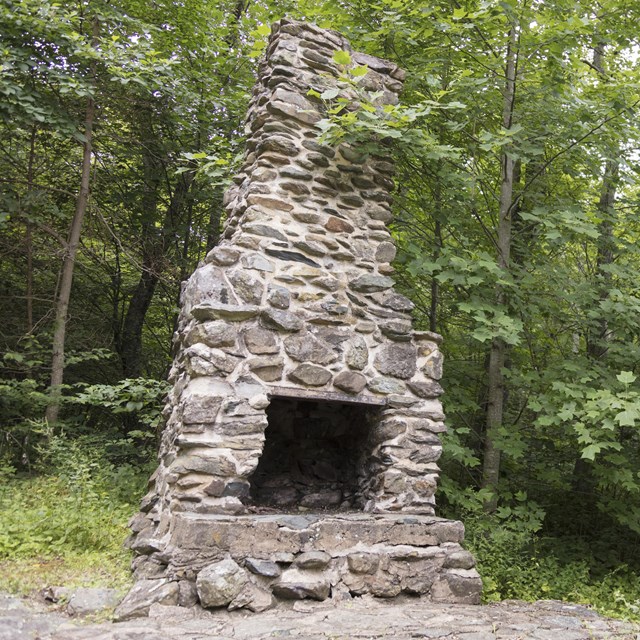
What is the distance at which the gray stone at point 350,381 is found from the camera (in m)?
4.54

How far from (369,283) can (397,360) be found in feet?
2.25

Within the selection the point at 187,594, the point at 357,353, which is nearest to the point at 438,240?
the point at 357,353

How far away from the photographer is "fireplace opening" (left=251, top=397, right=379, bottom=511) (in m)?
5.34

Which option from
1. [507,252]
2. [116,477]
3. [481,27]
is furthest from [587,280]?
[116,477]

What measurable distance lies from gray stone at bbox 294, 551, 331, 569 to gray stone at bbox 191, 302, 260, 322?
170 cm

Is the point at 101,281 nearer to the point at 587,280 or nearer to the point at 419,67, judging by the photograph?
the point at 419,67

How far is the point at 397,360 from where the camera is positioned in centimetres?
478

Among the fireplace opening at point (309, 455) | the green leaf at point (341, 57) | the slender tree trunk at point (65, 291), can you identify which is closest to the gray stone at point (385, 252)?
the fireplace opening at point (309, 455)

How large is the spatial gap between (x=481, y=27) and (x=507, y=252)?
7.53ft

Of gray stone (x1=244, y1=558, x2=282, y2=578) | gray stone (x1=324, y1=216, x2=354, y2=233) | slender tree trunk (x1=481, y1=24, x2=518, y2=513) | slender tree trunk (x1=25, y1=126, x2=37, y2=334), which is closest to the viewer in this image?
gray stone (x1=244, y1=558, x2=282, y2=578)

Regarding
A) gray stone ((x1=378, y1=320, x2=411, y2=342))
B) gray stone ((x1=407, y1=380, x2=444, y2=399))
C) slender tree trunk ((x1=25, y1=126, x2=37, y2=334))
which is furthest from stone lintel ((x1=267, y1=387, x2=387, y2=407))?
slender tree trunk ((x1=25, y1=126, x2=37, y2=334))

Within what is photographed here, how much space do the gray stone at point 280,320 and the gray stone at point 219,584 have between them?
1.69 metres

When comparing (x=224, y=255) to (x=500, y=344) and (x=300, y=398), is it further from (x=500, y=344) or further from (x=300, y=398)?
(x=500, y=344)

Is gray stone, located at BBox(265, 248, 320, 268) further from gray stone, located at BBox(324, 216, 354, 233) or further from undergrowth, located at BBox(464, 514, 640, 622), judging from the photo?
undergrowth, located at BBox(464, 514, 640, 622)
